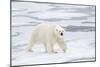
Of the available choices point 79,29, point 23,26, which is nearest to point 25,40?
point 23,26

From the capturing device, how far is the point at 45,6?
2.38 meters

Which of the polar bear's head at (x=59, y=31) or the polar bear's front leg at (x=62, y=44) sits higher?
the polar bear's head at (x=59, y=31)

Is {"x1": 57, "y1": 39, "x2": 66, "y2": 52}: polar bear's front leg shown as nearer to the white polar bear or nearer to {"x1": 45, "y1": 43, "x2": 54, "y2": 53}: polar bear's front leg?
the white polar bear

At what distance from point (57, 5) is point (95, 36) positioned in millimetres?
626

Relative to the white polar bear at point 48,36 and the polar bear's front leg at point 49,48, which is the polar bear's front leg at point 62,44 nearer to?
the white polar bear at point 48,36

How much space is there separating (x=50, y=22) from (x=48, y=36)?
159 millimetres

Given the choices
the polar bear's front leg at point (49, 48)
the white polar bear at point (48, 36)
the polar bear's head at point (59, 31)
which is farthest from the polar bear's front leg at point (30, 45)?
the polar bear's head at point (59, 31)

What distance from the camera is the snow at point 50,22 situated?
2.26 meters

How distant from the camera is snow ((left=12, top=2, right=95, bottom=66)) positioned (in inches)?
88.9

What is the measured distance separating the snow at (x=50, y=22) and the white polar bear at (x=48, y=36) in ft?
0.14

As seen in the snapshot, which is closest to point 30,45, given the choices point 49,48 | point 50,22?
point 49,48

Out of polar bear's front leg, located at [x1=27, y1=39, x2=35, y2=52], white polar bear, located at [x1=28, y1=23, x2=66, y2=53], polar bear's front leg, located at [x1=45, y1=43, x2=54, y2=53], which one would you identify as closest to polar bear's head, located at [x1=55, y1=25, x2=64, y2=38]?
white polar bear, located at [x1=28, y1=23, x2=66, y2=53]

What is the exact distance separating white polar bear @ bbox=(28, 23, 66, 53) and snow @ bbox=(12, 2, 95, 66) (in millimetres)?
43

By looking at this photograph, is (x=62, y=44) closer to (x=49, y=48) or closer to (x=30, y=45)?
(x=49, y=48)
